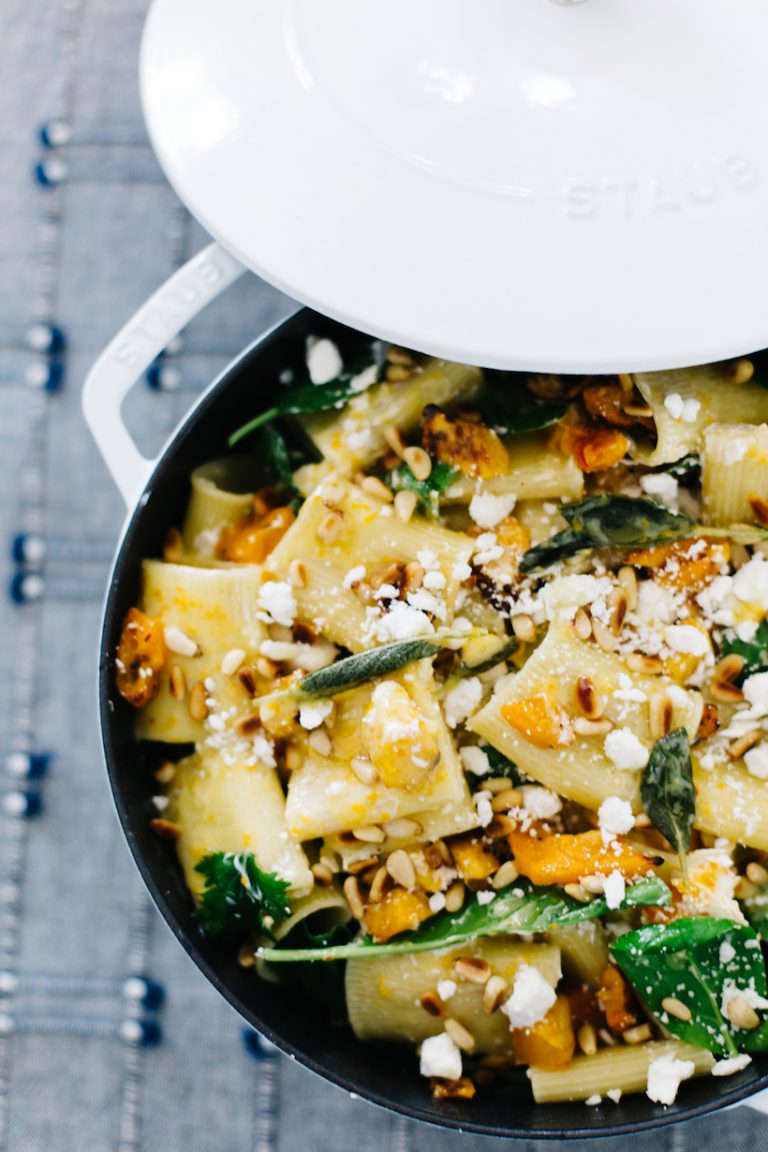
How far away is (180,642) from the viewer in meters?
1.81

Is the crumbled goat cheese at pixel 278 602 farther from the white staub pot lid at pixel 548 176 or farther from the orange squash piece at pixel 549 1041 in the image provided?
the orange squash piece at pixel 549 1041

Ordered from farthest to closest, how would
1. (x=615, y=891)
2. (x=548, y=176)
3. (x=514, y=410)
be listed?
(x=514, y=410) < (x=615, y=891) < (x=548, y=176)

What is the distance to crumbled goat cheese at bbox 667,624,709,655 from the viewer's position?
171cm

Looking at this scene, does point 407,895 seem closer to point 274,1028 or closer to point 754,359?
point 274,1028

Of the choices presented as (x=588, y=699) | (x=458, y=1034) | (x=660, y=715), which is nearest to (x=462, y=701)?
(x=588, y=699)

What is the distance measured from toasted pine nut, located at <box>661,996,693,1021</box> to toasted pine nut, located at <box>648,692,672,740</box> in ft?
1.31

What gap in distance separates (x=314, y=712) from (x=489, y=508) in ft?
1.42

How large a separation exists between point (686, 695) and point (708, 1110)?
23.9 inches

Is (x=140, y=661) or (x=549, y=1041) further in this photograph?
(x=140, y=661)

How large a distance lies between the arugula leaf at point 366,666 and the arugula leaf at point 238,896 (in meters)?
0.29

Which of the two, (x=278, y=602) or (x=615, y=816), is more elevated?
(x=278, y=602)

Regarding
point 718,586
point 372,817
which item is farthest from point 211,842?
point 718,586

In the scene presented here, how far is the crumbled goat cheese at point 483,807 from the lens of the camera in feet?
5.68

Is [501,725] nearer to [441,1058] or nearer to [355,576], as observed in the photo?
[355,576]
